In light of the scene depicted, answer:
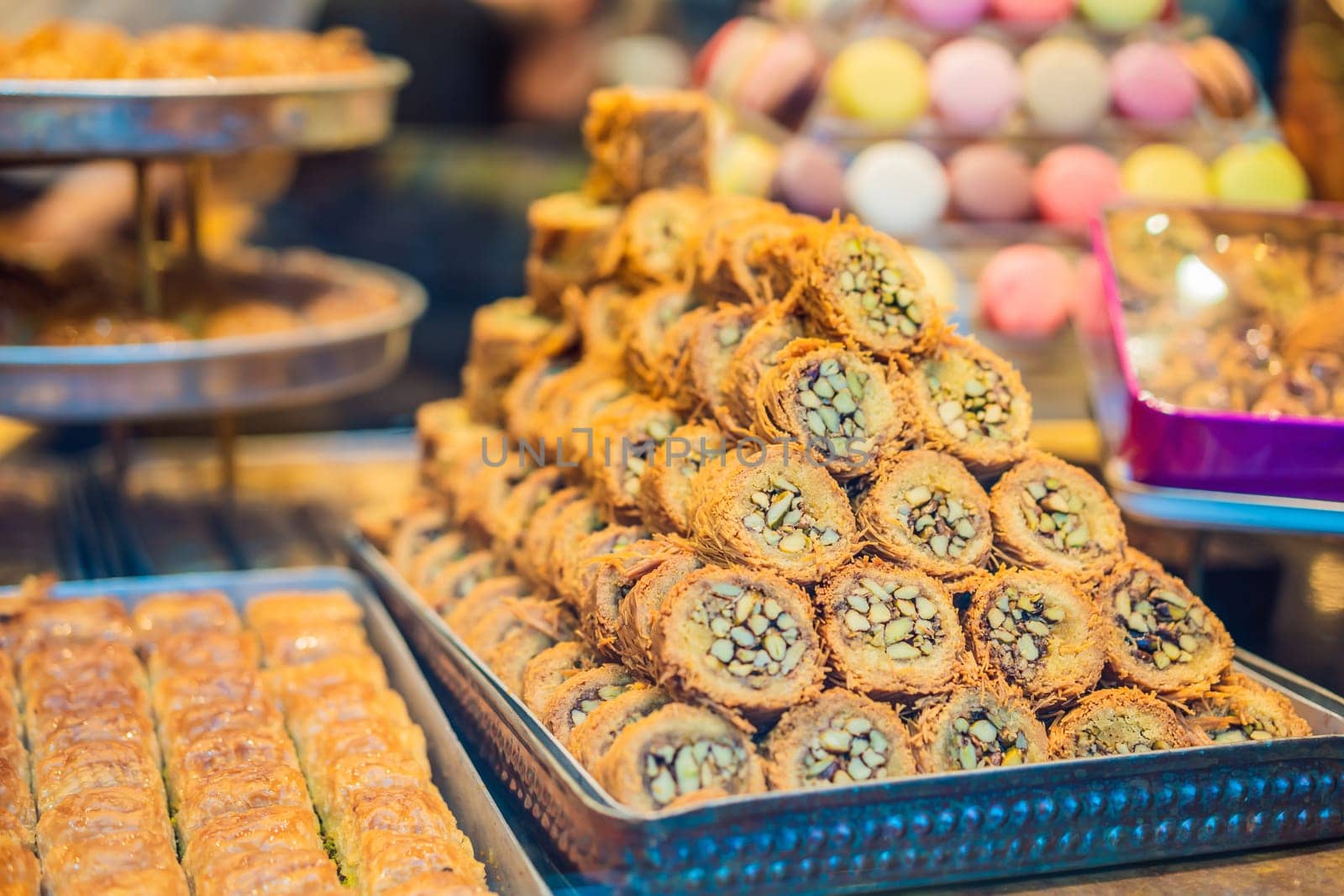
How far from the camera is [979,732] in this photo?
1.73 m

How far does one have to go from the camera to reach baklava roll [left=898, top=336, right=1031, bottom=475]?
189 centimetres

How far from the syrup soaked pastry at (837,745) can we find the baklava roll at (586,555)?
1.40 feet

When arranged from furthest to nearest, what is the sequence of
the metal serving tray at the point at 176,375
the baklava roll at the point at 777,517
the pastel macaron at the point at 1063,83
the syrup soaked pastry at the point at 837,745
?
the pastel macaron at the point at 1063,83 < the metal serving tray at the point at 176,375 < the baklava roll at the point at 777,517 < the syrup soaked pastry at the point at 837,745

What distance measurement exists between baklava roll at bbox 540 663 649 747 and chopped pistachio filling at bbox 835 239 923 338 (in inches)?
24.9

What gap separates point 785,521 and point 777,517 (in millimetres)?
15

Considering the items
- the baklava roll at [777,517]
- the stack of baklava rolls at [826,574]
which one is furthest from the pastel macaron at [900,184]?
the baklava roll at [777,517]

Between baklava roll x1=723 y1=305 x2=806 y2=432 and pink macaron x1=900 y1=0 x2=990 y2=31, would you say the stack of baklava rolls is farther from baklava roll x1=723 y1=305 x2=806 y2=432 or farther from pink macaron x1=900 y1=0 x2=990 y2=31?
pink macaron x1=900 y1=0 x2=990 y2=31

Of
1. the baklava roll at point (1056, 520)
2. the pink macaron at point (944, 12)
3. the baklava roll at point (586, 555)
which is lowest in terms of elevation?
the baklava roll at point (586, 555)

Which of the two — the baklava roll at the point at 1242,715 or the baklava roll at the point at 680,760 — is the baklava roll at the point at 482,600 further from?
the baklava roll at the point at 1242,715

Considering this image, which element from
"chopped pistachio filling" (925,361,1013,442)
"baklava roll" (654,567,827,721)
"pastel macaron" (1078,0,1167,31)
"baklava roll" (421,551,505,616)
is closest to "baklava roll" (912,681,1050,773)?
"baklava roll" (654,567,827,721)

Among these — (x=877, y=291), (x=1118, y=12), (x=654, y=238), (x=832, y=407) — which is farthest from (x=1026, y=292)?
(x=832, y=407)

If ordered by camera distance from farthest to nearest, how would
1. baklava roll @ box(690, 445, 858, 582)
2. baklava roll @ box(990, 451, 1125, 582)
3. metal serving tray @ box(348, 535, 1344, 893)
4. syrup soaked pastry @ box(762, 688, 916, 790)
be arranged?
baklava roll @ box(990, 451, 1125, 582)
baklava roll @ box(690, 445, 858, 582)
syrup soaked pastry @ box(762, 688, 916, 790)
metal serving tray @ box(348, 535, 1344, 893)

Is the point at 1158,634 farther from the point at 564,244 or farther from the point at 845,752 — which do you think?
the point at 564,244

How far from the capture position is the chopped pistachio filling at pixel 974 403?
75.6 inches
